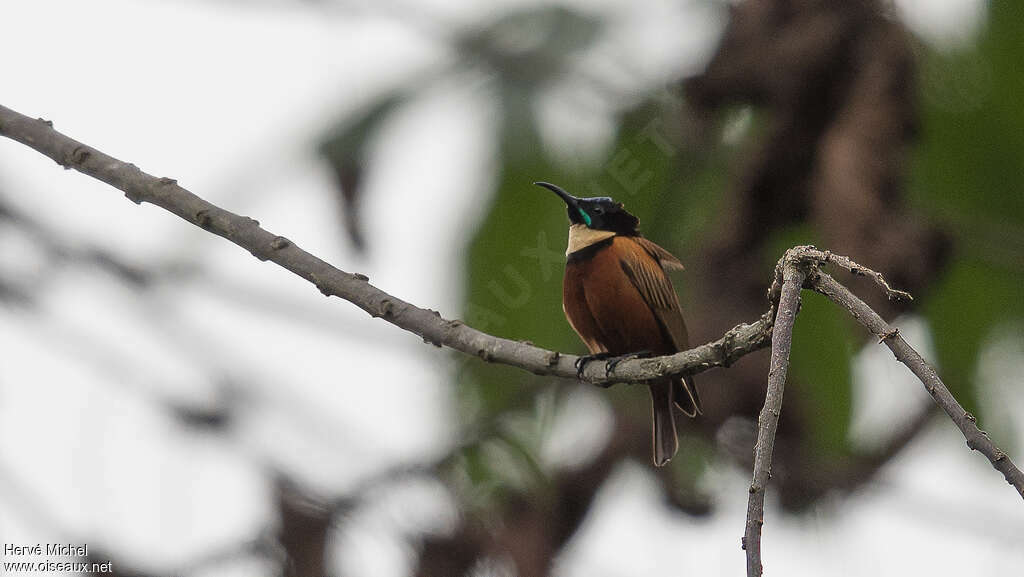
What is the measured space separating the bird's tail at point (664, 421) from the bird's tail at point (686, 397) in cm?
4

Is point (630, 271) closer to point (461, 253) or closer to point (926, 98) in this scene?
point (461, 253)

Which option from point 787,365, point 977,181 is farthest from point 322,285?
point 977,181

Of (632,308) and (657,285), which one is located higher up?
(657,285)

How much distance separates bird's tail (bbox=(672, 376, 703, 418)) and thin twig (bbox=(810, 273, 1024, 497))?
260 cm

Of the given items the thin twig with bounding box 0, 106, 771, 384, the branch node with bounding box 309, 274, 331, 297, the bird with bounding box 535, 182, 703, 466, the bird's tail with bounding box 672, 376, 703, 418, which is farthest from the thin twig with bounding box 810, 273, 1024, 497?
the bird with bounding box 535, 182, 703, 466

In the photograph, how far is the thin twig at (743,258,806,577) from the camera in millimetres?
1771

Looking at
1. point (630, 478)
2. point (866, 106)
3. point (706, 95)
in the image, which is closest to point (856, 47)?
point (866, 106)

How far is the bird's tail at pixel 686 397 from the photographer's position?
15.7ft

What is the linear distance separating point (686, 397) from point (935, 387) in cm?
307

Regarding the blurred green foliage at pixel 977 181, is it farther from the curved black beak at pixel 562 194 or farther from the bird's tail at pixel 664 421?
the curved black beak at pixel 562 194

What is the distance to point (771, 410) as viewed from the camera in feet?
6.53

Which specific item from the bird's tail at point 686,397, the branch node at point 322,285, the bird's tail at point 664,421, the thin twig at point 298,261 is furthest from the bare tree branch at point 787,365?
the bird's tail at point 664,421

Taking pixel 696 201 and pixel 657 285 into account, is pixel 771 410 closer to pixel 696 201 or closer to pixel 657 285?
pixel 657 285

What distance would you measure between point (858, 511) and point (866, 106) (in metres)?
2.44
